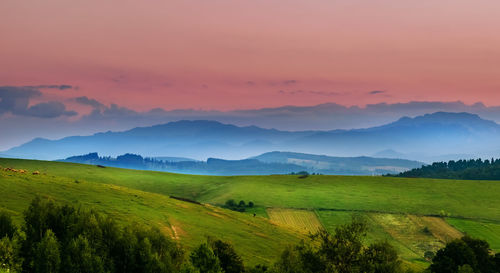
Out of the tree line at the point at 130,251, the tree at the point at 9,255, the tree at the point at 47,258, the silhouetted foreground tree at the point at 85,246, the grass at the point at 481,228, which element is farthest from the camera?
the grass at the point at 481,228

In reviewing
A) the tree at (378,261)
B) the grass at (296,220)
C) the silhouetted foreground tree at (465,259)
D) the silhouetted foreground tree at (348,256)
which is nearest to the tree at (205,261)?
the silhouetted foreground tree at (348,256)

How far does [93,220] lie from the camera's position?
86.8m

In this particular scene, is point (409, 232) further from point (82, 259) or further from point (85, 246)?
point (82, 259)

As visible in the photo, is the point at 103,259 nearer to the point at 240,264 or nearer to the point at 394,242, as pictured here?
the point at 240,264

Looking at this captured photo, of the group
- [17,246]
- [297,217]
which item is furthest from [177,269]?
[297,217]

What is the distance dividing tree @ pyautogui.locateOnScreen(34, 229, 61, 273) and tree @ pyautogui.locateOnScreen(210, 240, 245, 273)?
32152 mm

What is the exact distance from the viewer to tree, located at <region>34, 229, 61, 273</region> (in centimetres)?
→ 7106

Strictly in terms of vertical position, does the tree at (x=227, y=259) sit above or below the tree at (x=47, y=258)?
below

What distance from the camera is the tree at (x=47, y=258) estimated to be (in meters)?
71.1

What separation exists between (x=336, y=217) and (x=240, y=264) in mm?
111994

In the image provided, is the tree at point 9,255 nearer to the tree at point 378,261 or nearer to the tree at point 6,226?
the tree at point 6,226

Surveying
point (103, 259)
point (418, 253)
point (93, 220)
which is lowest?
point (418, 253)

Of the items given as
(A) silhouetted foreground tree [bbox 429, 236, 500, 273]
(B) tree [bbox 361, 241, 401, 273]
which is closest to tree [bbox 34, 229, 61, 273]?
(B) tree [bbox 361, 241, 401, 273]

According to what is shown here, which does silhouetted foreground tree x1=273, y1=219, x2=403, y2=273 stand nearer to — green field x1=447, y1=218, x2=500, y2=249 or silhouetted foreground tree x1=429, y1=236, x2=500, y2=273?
silhouetted foreground tree x1=429, y1=236, x2=500, y2=273
